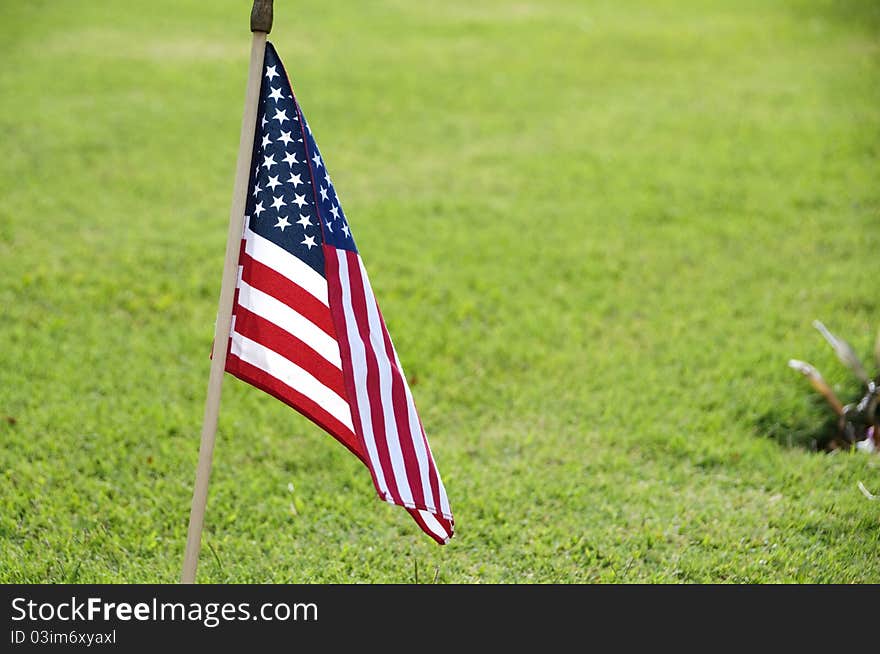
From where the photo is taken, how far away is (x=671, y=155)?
32.7 feet

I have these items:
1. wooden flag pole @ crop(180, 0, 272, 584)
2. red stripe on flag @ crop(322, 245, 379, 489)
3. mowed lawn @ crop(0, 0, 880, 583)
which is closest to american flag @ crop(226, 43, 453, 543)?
red stripe on flag @ crop(322, 245, 379, 489)

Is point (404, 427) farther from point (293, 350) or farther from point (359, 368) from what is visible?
point (293, 350)

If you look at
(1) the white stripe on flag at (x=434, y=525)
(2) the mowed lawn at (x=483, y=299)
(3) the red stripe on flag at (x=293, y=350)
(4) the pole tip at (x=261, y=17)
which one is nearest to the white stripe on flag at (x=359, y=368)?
(3) the red stripe on flag at (x=293, y=350)

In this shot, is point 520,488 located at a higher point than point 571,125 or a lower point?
lower

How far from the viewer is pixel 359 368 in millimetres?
3316

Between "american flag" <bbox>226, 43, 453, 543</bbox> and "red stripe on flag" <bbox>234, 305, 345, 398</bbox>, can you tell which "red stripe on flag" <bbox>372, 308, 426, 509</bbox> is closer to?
"american flag" <bbox>226, 43, 453, 543</bbox>

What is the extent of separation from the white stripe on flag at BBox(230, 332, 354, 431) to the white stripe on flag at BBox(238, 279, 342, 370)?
101 millimetres

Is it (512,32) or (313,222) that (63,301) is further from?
(512,32)

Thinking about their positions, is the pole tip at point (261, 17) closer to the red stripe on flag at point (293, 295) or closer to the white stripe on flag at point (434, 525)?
the red stripe on flag at point (293, 295)

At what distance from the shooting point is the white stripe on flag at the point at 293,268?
336cm

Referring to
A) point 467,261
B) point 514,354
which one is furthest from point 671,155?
point 514,354

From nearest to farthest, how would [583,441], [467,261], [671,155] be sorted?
[583,441], [467,261], [671,155]

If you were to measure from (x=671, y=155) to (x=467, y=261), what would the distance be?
133 inches

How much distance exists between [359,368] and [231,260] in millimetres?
563
